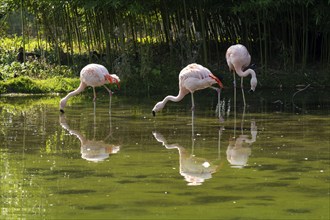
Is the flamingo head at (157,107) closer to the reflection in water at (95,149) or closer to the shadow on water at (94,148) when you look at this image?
the shadow on water at (94,148)

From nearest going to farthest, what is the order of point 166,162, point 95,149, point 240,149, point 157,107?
1. point 166,162
2. point 240,149
3. point 95,149
4. point 157,107

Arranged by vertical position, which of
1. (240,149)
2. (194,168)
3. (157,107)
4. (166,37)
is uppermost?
(166,37)

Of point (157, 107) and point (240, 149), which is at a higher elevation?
point (157, 107)

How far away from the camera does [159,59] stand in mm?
20328

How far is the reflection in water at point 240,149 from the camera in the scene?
8703mm

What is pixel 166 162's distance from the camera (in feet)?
28.8

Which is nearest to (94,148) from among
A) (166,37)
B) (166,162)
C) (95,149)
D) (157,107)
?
(95,149)

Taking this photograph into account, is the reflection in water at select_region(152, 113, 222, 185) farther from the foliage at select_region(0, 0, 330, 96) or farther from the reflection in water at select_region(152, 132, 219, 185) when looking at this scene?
the foliage at select_region(0, 0, 330, 96)

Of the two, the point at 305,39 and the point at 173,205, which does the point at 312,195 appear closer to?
the point at 173,205

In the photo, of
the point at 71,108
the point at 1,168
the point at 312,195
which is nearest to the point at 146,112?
the point at 71,108

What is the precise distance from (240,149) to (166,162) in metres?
1.22

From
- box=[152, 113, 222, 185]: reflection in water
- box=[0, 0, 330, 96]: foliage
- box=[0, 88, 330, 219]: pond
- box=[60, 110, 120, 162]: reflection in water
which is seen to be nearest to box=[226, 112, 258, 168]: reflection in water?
box=[0, 88, 330, 219]: pond

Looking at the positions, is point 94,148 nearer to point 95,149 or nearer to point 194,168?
point 95,149

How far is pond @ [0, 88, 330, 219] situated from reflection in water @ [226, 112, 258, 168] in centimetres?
1
